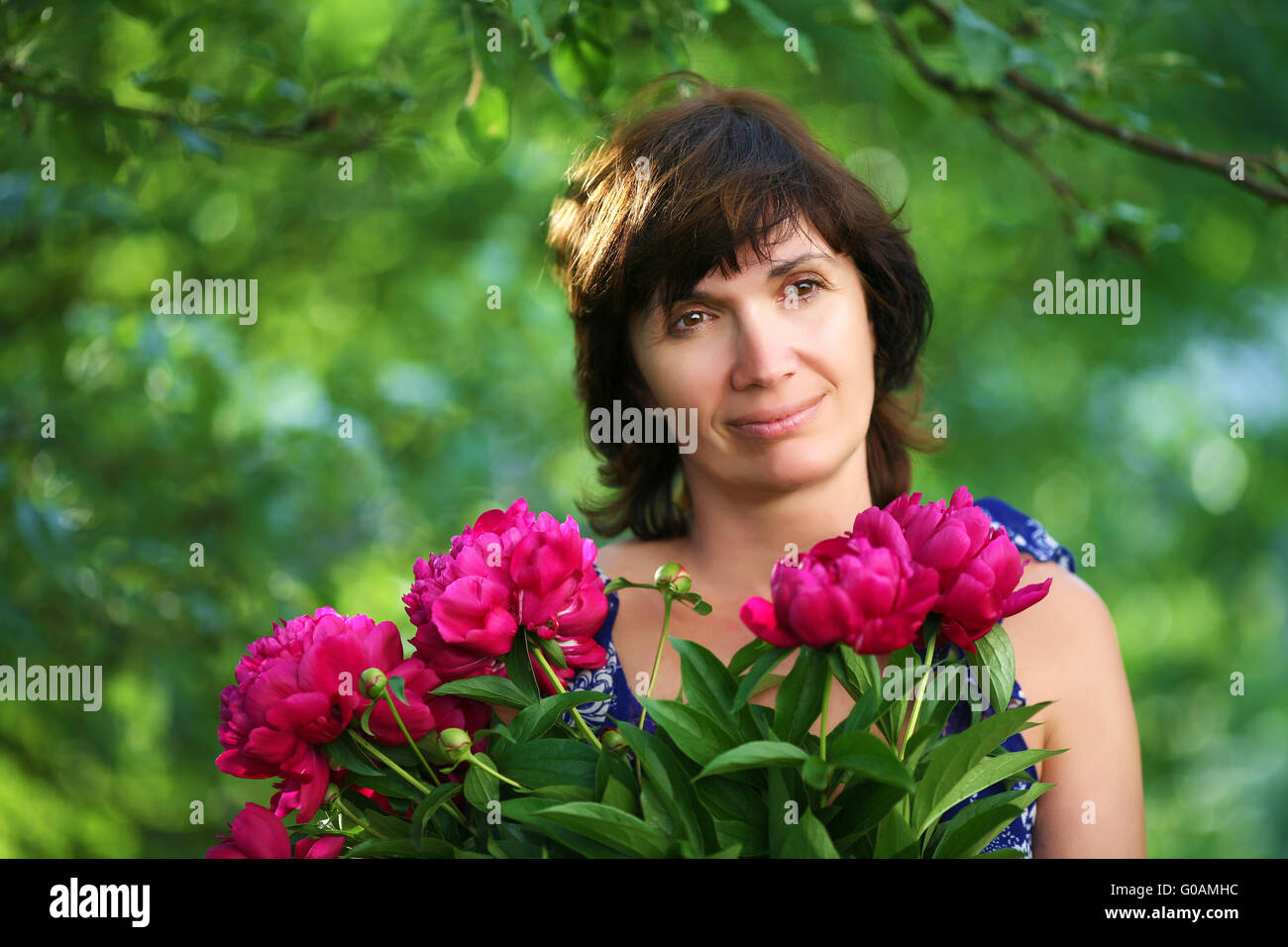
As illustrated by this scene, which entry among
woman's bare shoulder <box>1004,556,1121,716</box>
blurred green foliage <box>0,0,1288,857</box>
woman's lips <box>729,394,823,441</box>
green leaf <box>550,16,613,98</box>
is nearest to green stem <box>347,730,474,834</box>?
woman's lips <box>729,394,823,441</box>

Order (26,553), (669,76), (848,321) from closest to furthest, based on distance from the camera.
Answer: (848,321) < (669,76) < (26,553)

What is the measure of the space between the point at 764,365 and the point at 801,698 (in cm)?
39

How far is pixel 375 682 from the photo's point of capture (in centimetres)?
71

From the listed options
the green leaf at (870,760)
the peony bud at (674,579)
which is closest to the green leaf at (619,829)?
the green leaf at (870,760)

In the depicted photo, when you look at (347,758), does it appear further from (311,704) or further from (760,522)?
(760,522)

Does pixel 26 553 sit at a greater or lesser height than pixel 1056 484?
lesser

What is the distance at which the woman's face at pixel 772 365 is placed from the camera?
1021 mm

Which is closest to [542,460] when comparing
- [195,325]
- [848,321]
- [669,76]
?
[195,325]

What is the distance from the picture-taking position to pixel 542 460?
3.21 meters

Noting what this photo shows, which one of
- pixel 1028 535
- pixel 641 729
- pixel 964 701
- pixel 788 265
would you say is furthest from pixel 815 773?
pixel 1028 535

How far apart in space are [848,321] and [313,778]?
0.61 meters

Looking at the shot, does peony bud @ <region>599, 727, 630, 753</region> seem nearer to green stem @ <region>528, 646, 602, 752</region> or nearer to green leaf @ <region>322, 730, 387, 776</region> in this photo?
green stem @ <region>528, 646, 602, 752</region>

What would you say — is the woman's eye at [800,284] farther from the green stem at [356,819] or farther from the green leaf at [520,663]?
Result: the green stem at [356,819]
